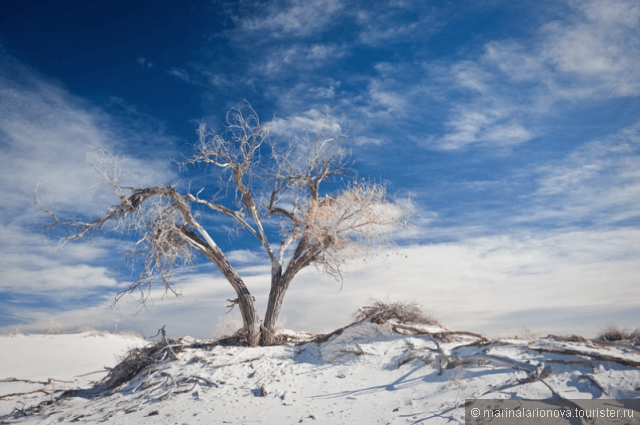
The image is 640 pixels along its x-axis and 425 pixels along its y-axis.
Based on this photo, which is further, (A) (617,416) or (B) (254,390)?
(B) (254,390)

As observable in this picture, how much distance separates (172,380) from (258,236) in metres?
4.91

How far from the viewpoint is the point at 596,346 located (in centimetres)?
832

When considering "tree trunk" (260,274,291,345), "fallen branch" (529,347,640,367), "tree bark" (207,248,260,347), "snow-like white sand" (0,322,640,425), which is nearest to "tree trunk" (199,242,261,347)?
"tree bark" (207,248,260,347)

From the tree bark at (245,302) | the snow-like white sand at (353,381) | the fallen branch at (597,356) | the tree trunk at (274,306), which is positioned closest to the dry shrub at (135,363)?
the snow-like white sand at (353,381)

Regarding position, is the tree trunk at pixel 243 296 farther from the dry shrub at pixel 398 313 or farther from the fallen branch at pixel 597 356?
the fallen branch at pixel 597 356

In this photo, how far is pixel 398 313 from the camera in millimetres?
11820

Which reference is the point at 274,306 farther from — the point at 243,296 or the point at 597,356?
the point at 597,356

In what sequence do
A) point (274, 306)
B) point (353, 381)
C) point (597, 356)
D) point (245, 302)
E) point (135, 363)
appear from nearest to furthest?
point (597, 356), point (353, 381), point (135, 363), point (245, 302), point (274, 306)

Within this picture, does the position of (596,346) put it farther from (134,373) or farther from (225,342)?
(134,373)

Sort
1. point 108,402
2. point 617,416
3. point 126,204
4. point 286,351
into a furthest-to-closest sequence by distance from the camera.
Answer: point 126,204, point 286,351, point 108,402, point 617,416

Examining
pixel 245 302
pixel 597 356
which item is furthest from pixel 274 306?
pixel 597 356

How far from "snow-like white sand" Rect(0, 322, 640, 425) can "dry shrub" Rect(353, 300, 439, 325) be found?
0.54m

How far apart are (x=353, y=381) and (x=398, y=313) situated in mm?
3643

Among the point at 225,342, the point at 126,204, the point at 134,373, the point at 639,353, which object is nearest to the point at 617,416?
the point at 639,353
